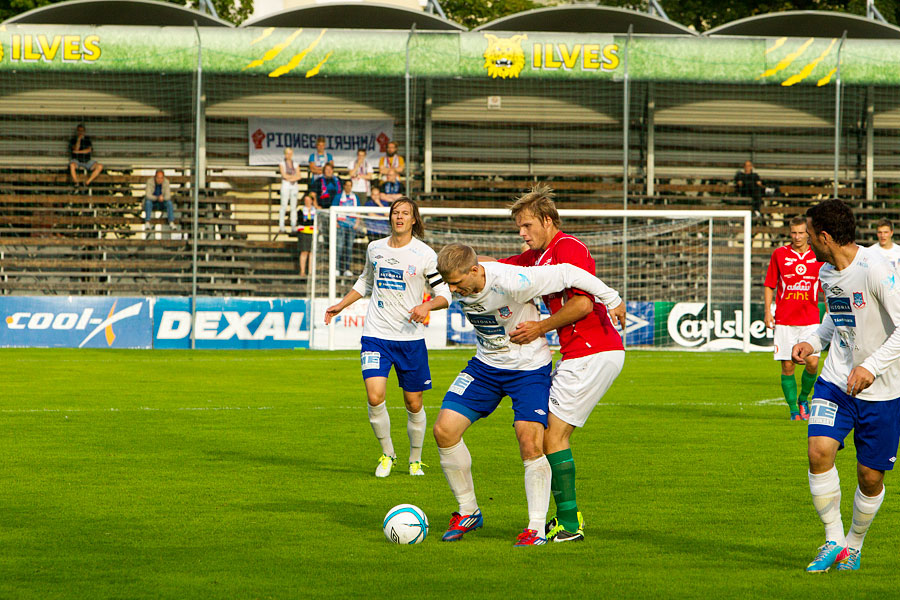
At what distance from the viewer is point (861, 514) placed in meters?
5.77

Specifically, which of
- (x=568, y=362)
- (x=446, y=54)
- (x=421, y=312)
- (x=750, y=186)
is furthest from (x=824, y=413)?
(x=750, y=186)

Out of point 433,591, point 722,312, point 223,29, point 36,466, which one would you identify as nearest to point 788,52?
point 722,312

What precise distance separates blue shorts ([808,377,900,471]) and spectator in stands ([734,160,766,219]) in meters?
24.4

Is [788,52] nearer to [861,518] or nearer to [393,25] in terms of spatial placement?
[393,25]

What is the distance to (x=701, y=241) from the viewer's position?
2658 centimetres

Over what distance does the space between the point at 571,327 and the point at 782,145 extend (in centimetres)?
2692

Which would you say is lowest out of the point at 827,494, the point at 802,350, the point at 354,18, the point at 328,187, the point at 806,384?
the point at 806,384

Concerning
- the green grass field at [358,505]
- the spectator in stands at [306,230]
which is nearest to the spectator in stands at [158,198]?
the spectator in stands at [306,230]

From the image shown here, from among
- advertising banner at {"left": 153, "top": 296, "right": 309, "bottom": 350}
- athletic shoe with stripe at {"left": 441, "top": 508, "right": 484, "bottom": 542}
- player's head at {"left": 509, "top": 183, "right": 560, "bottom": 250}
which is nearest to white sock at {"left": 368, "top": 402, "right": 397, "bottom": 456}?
athletic shoe with stripe at {"left": 441, "top": 508, "right": 484, "bottom": 542}

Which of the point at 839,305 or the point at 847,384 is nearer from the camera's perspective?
the point at 847,384

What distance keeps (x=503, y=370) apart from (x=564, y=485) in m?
0.75

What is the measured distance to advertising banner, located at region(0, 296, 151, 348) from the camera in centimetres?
2403

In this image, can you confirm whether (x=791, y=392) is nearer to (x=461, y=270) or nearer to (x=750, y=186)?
(x=461, y=270)

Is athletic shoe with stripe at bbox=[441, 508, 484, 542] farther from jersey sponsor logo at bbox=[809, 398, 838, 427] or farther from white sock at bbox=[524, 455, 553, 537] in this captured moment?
jersey sponsor logo at bbox=[809, 398, 838, 427]
